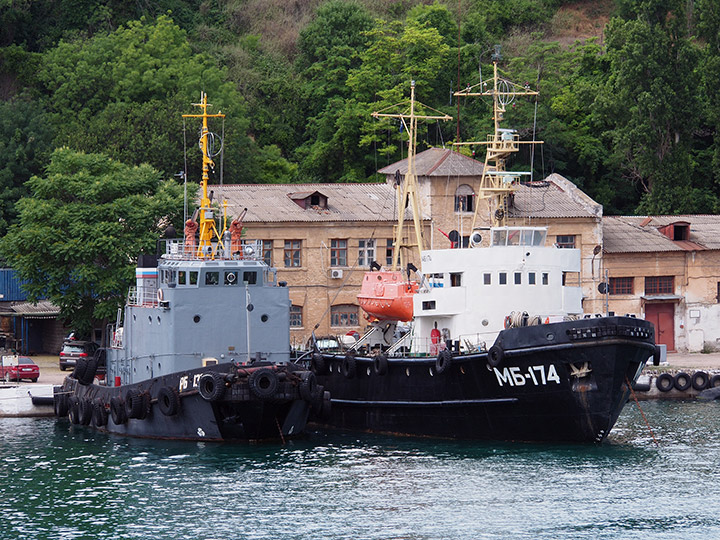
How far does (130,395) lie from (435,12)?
131 ft

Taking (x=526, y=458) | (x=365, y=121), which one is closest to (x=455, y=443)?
(x=526, y=458)

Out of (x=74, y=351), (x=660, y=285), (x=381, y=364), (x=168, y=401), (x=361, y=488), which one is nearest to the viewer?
(x=361, y=488)

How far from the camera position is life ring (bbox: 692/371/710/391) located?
47.0 metres

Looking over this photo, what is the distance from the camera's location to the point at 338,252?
5422 centimetres

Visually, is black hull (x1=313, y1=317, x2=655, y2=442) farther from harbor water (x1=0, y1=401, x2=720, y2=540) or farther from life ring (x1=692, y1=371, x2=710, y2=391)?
life ring (x1=692, y1=371, x2=710, y2=391)

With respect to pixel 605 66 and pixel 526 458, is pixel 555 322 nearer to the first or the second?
pixel 526 458

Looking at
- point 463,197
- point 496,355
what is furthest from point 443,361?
point 463,197

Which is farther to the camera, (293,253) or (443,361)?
(293,253)

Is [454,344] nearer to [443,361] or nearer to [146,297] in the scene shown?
[443,361]

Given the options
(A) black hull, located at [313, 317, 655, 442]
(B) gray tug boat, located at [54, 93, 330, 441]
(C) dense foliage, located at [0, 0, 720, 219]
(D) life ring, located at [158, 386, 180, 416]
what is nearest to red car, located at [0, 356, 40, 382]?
(B) gray tug boat, located at [54, 93, 330, 441]

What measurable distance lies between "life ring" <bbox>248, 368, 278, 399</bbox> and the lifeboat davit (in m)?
7.92

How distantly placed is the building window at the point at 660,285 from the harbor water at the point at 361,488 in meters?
17.8

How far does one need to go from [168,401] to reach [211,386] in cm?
196

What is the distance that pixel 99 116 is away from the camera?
207 ft
